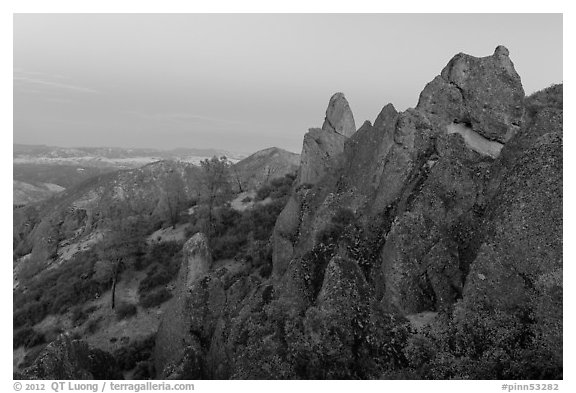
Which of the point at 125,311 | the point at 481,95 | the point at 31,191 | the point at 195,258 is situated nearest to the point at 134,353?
the point at 195,258

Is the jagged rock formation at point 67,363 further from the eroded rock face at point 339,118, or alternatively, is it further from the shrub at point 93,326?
the eroded rock face at point 339,118

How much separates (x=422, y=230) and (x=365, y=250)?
2686 millimetres

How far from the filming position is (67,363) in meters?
13.6

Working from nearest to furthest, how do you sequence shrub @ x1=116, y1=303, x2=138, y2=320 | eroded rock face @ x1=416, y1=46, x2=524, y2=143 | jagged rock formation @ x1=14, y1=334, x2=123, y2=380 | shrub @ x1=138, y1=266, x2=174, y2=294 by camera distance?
jagged rock formation @ x1=14, y1=334, x2=123, y2=380
eroded rock face @ x1=416, y1=46, x2=524, y2=143
shrub @ x1=116, y1=303, x2=138, y2=320
shrub @ x1=138, y1=266, x2=174, y2=294

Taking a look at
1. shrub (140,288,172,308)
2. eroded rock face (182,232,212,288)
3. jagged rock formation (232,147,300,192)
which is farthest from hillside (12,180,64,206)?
eroded rock face (182,232,212,288)

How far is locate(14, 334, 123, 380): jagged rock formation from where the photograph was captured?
1278 cm

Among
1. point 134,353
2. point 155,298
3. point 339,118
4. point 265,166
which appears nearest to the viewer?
point 134,353

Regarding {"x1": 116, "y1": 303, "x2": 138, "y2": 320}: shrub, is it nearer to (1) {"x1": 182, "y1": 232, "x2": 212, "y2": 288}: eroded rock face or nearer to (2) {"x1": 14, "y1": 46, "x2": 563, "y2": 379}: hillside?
(2) {"x1": 14, "y1": 46, "x2": 563, "y2": 379}: hillside

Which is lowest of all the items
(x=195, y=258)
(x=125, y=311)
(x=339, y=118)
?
(x=125, y=311)

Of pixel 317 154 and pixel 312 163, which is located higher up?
pixel 317 154

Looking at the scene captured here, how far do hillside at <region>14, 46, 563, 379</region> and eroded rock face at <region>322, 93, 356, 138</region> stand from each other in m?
14.3

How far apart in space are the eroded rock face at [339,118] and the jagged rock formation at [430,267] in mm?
17342

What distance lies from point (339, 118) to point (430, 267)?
26151mm

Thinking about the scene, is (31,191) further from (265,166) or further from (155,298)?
(155,298)
